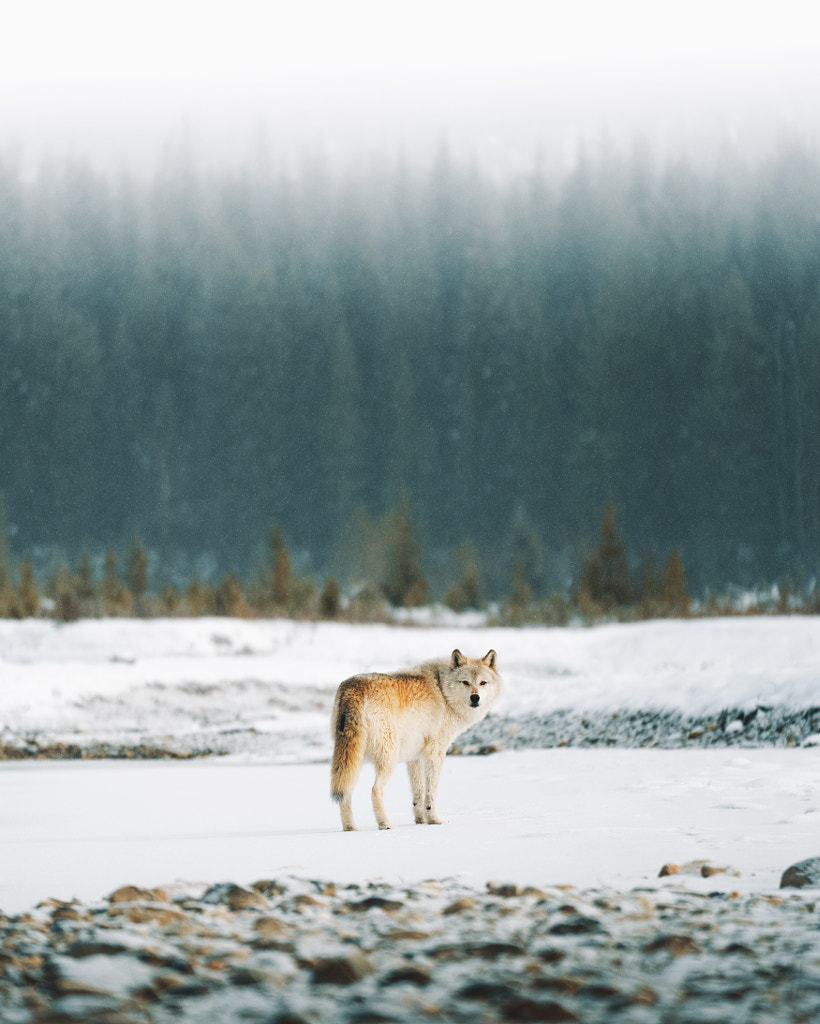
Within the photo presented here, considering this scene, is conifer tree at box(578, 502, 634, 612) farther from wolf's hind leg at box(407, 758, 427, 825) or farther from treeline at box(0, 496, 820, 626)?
wolf's hind leg at box(407, 758, 427, 825)

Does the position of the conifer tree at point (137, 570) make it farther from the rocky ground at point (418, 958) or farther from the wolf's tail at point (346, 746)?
the rocky ground at point (418, 958)

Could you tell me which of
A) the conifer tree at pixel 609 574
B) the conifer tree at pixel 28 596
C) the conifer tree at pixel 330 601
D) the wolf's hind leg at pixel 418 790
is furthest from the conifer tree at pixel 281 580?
the wolf's hind leg at pixel 418 790

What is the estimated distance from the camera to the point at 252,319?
83.1 metres

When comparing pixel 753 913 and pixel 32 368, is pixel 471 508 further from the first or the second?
pixel 753 913

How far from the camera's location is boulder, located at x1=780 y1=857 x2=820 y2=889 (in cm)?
475

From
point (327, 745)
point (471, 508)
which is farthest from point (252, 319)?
point (327, 745)

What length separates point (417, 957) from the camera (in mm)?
3643

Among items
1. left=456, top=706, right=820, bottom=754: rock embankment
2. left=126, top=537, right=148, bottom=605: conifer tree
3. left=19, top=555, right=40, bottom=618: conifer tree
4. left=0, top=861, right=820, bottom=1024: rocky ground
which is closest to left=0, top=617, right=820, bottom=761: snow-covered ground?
left=456, top=706, right=820, bottom=754: rock embankment

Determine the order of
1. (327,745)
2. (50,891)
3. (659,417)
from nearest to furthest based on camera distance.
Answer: (50,891)
(327,745)
(659,417)

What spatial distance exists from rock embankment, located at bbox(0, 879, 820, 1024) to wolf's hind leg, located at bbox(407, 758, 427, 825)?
2.65 metres

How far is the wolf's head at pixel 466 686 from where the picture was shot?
7.72 meters

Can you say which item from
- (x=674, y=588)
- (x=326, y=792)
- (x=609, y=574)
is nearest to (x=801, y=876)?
(x=326, y=792)

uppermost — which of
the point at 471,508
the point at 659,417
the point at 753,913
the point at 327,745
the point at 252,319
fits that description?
the point at 252,319

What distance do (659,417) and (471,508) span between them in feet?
48.9
